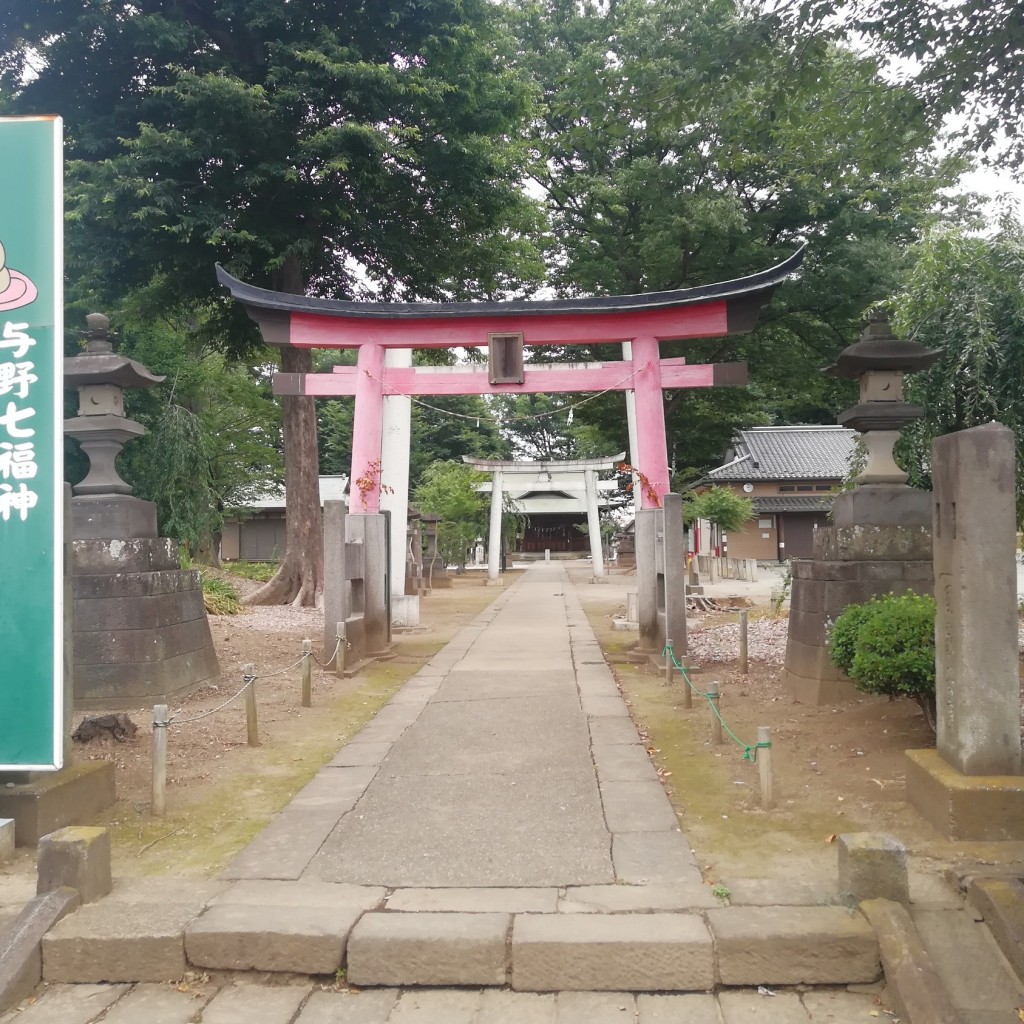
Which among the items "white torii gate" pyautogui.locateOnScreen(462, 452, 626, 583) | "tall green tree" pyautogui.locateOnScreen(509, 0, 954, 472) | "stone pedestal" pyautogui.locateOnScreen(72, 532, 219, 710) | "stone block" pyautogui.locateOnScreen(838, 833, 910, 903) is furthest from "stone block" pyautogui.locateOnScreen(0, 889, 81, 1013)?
"white torii gate" pyautogui.locateOnScreen(462, 452, 626, 583)

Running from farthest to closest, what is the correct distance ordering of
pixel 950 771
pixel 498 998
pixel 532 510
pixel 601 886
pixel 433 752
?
pixel 532 510
pixel 433 752
pixel 950 771
pixel 601 886
pixel 498 998

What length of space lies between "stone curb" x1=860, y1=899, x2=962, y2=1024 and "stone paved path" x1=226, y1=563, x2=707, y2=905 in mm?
712

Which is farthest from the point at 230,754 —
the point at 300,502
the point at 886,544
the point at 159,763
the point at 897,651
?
the point at 300,502

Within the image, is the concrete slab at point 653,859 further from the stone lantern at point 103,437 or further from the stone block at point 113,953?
the stone lantern at point 103,437

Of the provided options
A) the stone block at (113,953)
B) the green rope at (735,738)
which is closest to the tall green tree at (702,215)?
the green rope at (735,738)

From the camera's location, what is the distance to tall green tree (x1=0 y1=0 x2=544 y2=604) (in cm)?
1367

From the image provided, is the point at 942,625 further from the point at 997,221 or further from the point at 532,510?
the point at 532,510

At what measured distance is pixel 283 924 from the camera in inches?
134

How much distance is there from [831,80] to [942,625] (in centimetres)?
499

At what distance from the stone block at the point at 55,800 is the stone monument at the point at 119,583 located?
9.58ft

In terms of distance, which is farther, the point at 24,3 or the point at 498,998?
the point at 24,3

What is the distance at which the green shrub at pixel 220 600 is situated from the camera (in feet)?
47.5

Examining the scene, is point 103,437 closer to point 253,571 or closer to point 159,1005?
point 159,1005

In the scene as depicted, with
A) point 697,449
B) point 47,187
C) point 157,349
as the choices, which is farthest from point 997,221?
point 697,449
